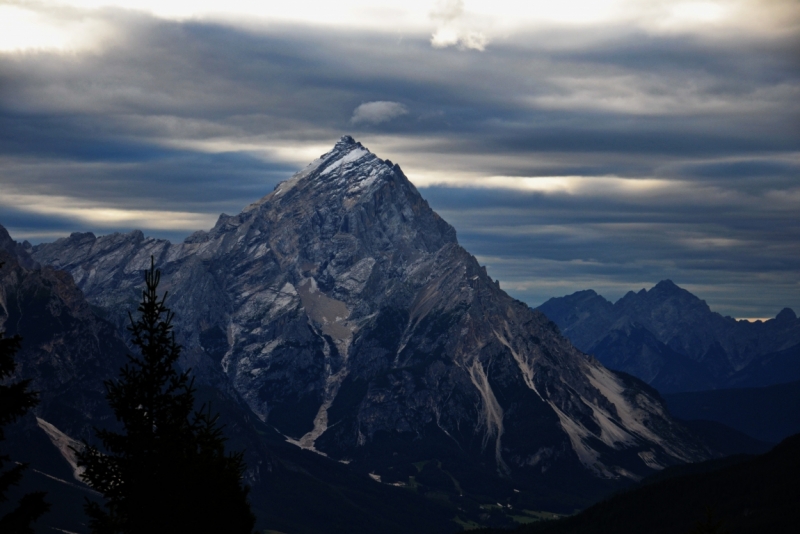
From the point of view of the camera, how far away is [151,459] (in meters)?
80.1

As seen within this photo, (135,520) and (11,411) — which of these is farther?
(135,520)

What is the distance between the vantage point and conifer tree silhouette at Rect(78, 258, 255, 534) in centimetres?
7888

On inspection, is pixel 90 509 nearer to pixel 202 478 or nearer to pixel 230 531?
pixel 202 478

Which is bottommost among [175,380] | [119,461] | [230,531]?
[230,531]

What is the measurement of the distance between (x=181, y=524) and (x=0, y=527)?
1440 cm

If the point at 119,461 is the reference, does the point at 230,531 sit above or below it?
below

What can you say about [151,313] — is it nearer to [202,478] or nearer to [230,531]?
[202,478]

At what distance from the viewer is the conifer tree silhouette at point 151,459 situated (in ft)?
259

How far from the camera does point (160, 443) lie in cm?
7994

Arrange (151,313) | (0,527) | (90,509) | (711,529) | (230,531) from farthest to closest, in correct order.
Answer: (711,529), (230,531), (151,313), (90,509), (0,527)

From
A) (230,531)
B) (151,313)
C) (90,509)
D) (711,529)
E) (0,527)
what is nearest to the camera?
(0,527)

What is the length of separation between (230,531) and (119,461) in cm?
1321

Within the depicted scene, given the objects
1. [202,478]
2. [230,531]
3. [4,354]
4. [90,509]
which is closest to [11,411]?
[4,354]

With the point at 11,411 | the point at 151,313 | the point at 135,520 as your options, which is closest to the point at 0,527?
→ the point at 11,411
